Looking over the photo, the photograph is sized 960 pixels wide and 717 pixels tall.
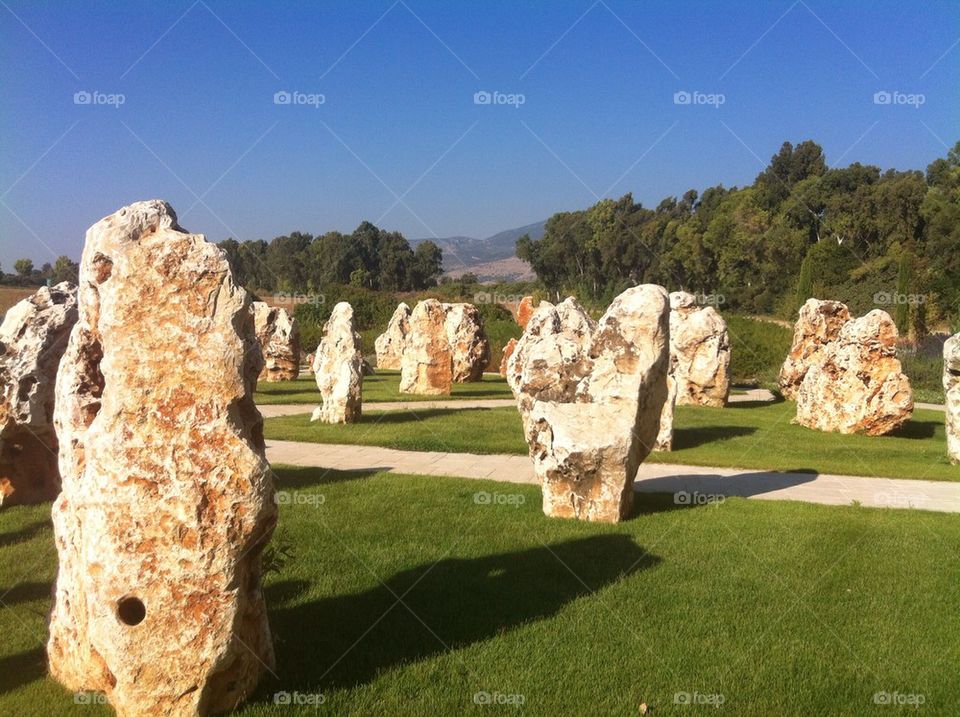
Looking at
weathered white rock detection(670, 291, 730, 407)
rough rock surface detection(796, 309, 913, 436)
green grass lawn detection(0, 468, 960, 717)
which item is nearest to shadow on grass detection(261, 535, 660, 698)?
green grass lawn detection(0, 468, 960, 717)

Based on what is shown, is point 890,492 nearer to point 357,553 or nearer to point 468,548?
point 468,548

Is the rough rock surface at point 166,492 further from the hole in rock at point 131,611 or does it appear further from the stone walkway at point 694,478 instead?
the stone walkway at point 694,478

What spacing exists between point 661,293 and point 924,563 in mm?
3899

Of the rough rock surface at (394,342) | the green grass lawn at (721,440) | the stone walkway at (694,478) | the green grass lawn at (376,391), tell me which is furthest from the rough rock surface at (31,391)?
the rough rock surface at (394,342)

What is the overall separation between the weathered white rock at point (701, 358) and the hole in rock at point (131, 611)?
17.8m

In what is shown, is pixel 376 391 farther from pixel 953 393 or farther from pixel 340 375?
pixel 953 393

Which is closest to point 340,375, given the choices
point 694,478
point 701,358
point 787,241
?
point 694,478

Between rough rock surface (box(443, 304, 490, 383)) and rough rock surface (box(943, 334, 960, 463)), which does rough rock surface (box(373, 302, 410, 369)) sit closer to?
rough rock surface (box(443, 304, 490, 383))

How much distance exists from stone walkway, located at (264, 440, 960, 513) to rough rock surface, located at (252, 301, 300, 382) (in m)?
13.5

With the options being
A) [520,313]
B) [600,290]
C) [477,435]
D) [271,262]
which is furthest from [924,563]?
[271,262]

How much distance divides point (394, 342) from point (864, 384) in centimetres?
2016

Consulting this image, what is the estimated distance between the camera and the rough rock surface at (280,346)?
26156 millimetres

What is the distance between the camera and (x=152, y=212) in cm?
467

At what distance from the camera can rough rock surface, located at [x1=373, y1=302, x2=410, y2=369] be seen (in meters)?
32.5
